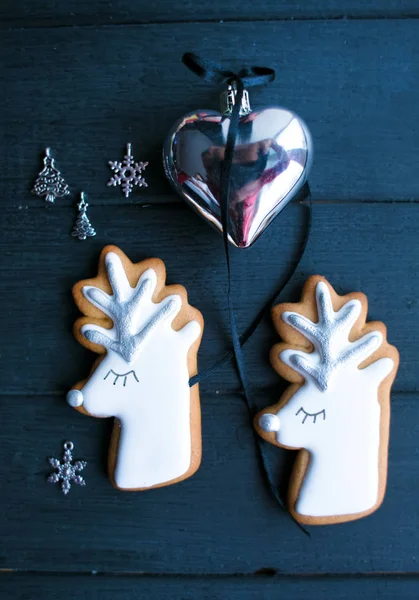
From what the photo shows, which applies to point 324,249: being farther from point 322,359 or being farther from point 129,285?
point 129,285

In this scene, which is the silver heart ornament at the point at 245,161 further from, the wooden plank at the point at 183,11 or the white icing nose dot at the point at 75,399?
the white icing nose dot at the point at 75,399

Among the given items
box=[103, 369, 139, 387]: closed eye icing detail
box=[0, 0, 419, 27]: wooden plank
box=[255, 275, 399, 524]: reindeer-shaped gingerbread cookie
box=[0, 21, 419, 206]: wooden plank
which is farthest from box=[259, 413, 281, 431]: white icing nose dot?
box=[0, 0, 419, 27]: wooden plank

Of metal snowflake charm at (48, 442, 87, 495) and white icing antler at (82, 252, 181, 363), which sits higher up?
white icing antler at (82, 252, 181, 363)

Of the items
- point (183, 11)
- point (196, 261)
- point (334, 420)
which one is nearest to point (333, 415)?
point (334, 420)

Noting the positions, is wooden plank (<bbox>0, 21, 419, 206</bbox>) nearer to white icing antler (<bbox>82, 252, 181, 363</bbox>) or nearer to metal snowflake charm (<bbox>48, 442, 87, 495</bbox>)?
white icing antler (<bbox>82, 252, 181, 363</bbox>)

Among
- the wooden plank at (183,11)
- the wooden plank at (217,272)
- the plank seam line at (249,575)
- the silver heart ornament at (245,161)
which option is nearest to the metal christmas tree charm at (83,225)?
the wooden plank at (217,272)

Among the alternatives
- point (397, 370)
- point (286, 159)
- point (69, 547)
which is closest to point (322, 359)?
point (397, 370)

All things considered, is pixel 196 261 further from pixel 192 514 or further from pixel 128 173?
pixel 192 514
